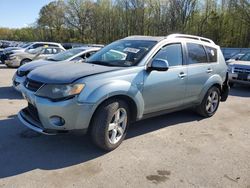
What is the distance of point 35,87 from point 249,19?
4385 centimetres

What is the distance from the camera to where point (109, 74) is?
14.5ft

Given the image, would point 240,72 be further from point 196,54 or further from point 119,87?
point 119,87

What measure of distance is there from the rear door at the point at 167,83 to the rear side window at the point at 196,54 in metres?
0.30

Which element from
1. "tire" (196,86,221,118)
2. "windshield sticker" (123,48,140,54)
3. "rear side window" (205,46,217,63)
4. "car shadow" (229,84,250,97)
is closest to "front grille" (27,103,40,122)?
"windshield sticker" (123,48,140,54)

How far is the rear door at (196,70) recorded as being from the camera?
19.1 ft

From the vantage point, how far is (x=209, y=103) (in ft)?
21.9

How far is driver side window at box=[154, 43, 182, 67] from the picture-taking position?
5297 millimetres

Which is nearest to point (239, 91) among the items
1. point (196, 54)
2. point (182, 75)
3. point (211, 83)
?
point (211, 83)

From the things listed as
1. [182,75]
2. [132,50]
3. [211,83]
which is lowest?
[211,83]

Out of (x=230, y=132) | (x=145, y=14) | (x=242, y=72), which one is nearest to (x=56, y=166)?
(x=230, y=132)

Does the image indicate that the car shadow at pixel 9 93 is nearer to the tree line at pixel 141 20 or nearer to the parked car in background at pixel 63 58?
the parked car in background at pixel 63 58

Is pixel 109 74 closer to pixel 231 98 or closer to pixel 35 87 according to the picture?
pixel 35 87

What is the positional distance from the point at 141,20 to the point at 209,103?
52788 mm

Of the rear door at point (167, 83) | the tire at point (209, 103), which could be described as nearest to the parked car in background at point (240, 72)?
the tire at point (209, 103)
